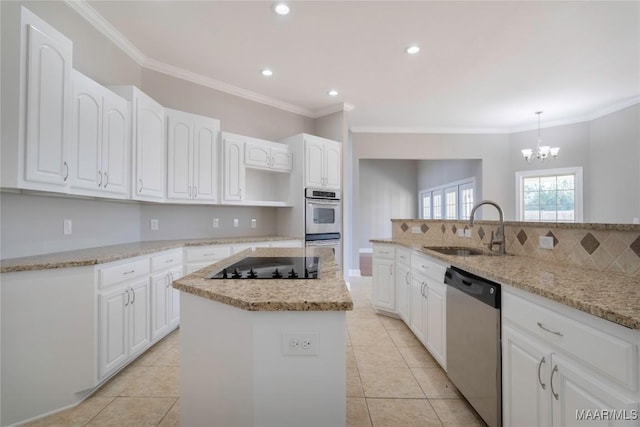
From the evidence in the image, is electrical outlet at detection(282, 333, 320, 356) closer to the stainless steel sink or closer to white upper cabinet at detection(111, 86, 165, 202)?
the stainless steel sink

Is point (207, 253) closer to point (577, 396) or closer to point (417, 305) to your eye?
point (417, 305)

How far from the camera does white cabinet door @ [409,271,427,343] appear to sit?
2.50 meters

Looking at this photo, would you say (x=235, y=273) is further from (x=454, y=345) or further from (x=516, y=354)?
(x=454, y=345)

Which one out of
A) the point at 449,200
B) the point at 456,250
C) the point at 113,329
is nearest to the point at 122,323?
the point at 113,329

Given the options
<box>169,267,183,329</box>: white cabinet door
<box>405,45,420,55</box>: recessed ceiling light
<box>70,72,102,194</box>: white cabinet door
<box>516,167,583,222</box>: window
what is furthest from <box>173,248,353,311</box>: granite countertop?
<box>516,167,583,222</box>: window

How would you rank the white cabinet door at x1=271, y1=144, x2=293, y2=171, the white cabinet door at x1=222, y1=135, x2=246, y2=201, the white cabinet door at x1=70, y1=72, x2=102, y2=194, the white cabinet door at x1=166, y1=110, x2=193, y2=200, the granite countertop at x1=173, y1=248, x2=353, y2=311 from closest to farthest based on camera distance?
1. the granite countertop at x1=173, y1=248, x2=353, y2=311
2. the white cabinet door at x1=70, y1=72, x2=102, y2=194
3. the white cabinet door at x1=166, y1=110, x2=193, y2=200
4. the white cabinet door at x1=222, y1=135, x2=246, y2=201
5. the white cabinet door at x1=271, y1=144, x2=293, y2=171

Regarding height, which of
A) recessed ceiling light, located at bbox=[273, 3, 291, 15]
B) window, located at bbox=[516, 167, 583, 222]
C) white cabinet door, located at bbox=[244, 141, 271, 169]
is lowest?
window, located at bbox=[516, 167, 583, 222]

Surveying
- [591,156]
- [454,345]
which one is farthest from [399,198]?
[454,345]

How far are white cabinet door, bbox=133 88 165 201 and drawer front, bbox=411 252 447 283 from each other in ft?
8.67

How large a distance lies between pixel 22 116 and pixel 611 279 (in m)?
3.21

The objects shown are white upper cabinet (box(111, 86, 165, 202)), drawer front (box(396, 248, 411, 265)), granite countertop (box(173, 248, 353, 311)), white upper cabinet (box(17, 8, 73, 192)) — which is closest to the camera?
granite countertop (box(173, 248, 353, 311))

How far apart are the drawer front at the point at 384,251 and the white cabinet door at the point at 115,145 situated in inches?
104

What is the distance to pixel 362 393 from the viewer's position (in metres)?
1.96

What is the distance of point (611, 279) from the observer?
53.2 inches
